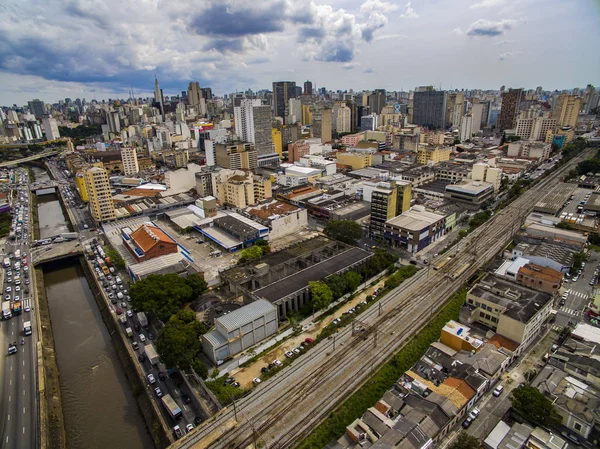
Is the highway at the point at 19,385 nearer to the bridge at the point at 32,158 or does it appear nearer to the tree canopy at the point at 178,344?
the tree canopy at the point at 178,344

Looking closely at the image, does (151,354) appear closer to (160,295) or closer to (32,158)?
(160,295)

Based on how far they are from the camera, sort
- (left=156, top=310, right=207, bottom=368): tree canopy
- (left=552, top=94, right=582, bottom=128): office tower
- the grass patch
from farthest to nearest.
Result: (left=552, top=94, right=582, bottom=128): office tower, (left=156, top=310, right=207, bottom=368): tree canopy, the grass patch

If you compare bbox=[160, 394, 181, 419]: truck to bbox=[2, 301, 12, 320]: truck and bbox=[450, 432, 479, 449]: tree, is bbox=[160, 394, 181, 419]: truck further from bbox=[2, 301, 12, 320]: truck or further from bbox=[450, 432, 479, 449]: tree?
bbox=[2, 301, 12, 320]: truck

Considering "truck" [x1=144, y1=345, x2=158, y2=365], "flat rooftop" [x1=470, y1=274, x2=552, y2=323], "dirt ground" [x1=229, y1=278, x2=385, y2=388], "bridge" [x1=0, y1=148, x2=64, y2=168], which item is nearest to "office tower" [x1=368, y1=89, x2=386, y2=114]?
"bridge" [x1=0, y1=148, x2=64, y2=168]

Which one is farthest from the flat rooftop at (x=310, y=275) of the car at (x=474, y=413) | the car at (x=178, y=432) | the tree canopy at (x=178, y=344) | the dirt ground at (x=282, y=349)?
the car at (x=474, y=413)

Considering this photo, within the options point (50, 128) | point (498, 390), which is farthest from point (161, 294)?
point (50, 128)

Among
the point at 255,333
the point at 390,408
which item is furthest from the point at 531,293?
the point at 255,333
